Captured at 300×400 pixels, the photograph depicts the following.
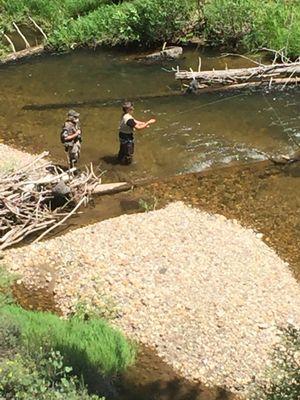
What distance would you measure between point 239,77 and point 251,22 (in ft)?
20.5

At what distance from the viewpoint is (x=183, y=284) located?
1379cm

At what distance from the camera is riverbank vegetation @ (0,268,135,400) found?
884 centimetres

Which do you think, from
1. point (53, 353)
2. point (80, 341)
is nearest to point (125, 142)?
point (80, 341)

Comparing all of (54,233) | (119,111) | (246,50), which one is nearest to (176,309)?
(54,233)

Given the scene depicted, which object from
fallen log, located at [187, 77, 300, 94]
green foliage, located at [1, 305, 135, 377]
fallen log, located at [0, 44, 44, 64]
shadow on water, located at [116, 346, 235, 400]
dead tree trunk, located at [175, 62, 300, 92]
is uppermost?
green foliage, located at [1, 305, 135, 377]

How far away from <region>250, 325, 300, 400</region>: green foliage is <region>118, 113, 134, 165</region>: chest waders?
9093 mm

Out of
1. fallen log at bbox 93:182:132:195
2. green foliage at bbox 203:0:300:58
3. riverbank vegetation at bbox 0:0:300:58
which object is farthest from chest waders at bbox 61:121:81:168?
riverbank vegetation at bbox 0:0:300:58

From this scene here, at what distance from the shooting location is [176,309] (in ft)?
42.9

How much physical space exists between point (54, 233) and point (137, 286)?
372 centimetres

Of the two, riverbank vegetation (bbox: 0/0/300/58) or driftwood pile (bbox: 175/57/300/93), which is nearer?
driftwood pile (bbox: 175/57/300/93)

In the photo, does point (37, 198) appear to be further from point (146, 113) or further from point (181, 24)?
point (181, 24)

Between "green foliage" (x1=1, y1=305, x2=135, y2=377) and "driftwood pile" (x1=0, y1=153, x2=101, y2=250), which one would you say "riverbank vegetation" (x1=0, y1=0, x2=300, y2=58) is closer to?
"driftwood pile" (x1=0, y1=153, x2=101, y2=250)

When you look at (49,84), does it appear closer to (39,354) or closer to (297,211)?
(297,211)

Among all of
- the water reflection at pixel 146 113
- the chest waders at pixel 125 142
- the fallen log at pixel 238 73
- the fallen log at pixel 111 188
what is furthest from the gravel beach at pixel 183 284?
the fallen log at pixel 238 73
